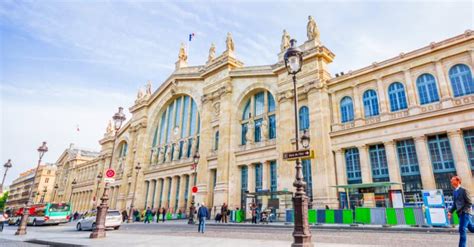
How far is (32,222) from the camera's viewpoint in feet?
83.0

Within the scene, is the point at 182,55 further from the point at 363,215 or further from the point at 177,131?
the point at 363,215

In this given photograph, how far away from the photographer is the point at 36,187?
300ft

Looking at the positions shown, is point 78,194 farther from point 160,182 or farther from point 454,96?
point 454,96

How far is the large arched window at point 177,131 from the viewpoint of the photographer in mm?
35756

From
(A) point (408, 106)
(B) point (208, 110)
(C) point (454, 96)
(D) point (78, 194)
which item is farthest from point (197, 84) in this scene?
(D) point (78, 194)

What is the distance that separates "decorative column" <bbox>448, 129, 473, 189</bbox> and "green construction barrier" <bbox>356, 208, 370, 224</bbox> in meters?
6.30

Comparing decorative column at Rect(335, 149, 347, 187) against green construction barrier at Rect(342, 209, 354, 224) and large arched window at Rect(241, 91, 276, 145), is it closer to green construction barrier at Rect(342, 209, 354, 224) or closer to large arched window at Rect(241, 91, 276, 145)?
green construction barrier at Rect(342, 209, 354, 224)

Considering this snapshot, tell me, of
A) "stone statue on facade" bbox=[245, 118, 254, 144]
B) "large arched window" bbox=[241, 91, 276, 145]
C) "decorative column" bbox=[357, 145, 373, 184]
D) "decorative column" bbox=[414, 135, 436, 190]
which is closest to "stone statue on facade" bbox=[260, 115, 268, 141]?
"large arched window" bbox=[241, 91, 276, 145]

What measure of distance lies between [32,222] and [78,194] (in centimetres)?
3927

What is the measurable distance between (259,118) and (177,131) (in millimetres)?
14607

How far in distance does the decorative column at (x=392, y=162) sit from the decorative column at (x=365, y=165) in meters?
1.41

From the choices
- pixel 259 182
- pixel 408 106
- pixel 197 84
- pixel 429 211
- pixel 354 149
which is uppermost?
pixel 197 84

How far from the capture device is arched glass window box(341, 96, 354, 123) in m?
22.7

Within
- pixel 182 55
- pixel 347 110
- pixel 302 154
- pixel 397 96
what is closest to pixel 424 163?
pixel 397 96
